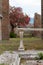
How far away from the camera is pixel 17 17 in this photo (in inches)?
1110

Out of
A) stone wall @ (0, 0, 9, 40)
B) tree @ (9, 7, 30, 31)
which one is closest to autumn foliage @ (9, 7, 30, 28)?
tree @ (9, 7, 30, 31)

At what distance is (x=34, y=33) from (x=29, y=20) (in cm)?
412

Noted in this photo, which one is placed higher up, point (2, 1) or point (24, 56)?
point (2, 1)

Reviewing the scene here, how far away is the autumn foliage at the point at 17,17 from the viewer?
28094 millimetres

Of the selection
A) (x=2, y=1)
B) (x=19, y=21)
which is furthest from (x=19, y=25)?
(x=2, y=1)

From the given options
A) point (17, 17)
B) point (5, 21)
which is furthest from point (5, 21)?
point (17, 17)

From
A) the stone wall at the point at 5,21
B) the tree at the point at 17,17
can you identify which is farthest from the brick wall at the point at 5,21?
the tree at the point at 17,17

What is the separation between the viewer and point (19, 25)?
95.1 feet

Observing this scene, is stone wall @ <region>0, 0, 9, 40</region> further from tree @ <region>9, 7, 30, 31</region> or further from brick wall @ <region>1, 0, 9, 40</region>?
tree @ <region>9, 7, 30, 31</region>

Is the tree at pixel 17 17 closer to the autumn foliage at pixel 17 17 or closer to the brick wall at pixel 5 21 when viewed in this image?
the autumn foliage at pixel 17 17

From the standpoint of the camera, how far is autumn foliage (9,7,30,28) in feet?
92.2

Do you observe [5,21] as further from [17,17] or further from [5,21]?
[17,17]

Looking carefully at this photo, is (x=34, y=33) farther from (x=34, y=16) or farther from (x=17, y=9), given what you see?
(x=17, y=9)

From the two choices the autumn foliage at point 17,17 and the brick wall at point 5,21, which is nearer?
the brick wall at point 5,21
